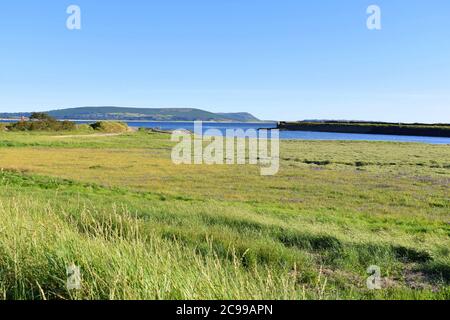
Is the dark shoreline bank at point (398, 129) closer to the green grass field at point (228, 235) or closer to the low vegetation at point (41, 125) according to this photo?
the low vegetation at point (41, 125)

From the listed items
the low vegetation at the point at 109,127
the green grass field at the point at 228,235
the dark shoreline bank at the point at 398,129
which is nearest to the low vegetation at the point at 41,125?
the low vegetation at the point at 109,127

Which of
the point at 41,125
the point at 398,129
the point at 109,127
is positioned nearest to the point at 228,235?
the point at 41,125

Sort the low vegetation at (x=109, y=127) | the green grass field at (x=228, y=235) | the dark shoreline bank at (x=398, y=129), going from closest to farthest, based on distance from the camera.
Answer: the green grass field at (x=228, y=235)
the low vegetation at (x=109, y=127)
the dark shoreline bank at (x=398, y=129)

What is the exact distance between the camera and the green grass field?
5.97 m

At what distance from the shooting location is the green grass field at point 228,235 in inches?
235

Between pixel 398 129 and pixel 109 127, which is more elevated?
pixel 109 127

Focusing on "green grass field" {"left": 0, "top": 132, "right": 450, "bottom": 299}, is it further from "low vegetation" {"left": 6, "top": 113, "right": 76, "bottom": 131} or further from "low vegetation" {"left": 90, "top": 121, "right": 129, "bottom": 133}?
"low vegetation" {"left": 90, "top": 121, "right": 129, "bottom": 133}

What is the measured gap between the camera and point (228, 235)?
1185 cm

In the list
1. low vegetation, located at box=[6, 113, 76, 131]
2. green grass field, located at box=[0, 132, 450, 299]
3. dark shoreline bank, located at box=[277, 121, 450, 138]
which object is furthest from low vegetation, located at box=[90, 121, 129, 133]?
dark shoreline bank, located at box=[277, 121, 450, 138]

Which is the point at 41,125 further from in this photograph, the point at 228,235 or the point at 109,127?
the point at 228,235
